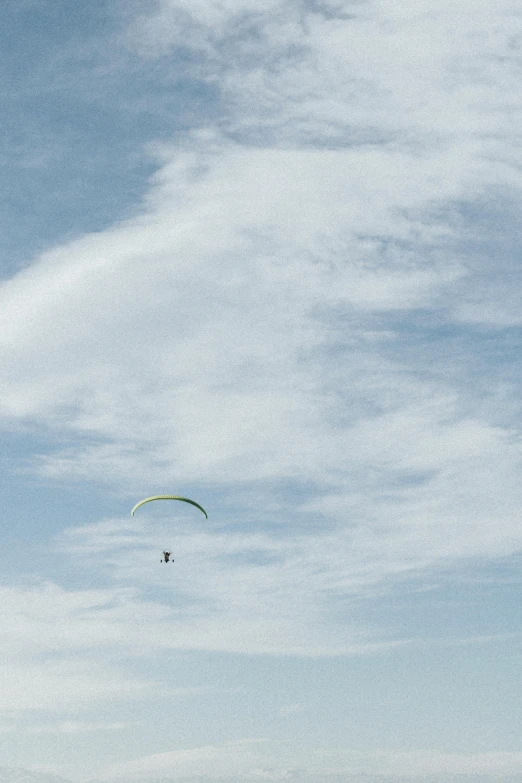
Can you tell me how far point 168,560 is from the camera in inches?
5162

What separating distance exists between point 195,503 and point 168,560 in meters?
10.4

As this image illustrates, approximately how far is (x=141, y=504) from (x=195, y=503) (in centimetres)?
790

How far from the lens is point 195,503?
12812cm

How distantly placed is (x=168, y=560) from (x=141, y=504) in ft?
34.8

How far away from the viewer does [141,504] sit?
4990 inches
